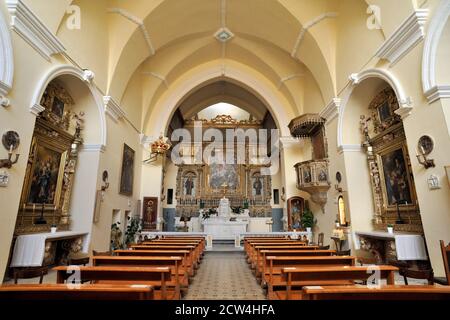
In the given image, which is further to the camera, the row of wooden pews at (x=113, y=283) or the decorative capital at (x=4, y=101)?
the decorative capital at (x=4, y=101)

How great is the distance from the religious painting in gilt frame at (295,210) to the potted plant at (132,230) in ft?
21.1

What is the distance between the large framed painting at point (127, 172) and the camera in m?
9.09

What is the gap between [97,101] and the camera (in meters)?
7.25

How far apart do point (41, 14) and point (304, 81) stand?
32.1 ft

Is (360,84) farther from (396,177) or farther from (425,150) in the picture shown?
(425,150)

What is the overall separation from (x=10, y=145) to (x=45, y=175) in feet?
6.85

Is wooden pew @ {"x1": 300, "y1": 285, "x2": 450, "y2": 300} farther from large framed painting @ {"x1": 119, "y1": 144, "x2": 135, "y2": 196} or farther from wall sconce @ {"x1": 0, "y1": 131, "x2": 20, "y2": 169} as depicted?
large framed painting @ {"x1": 119, "y1": 144, "x2": 135, "y2": 196}

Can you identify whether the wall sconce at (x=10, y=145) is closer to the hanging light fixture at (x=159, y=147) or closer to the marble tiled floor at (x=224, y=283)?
the marble tiled floor at (x=224, y=283)

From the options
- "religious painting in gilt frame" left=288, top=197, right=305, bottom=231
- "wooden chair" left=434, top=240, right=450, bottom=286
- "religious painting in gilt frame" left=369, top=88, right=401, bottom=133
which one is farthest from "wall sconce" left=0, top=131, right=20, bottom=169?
"religious painting in gilt frame" left=288, top=197, right=305, bottom=231

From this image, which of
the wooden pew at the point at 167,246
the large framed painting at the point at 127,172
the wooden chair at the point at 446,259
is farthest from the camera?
the large framed painting at the point at 127,172

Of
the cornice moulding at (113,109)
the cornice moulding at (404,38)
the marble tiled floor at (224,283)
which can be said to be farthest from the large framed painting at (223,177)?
the cornice moulding at (404,38)

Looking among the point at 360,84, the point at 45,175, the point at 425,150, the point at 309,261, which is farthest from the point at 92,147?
the point at 425,150
